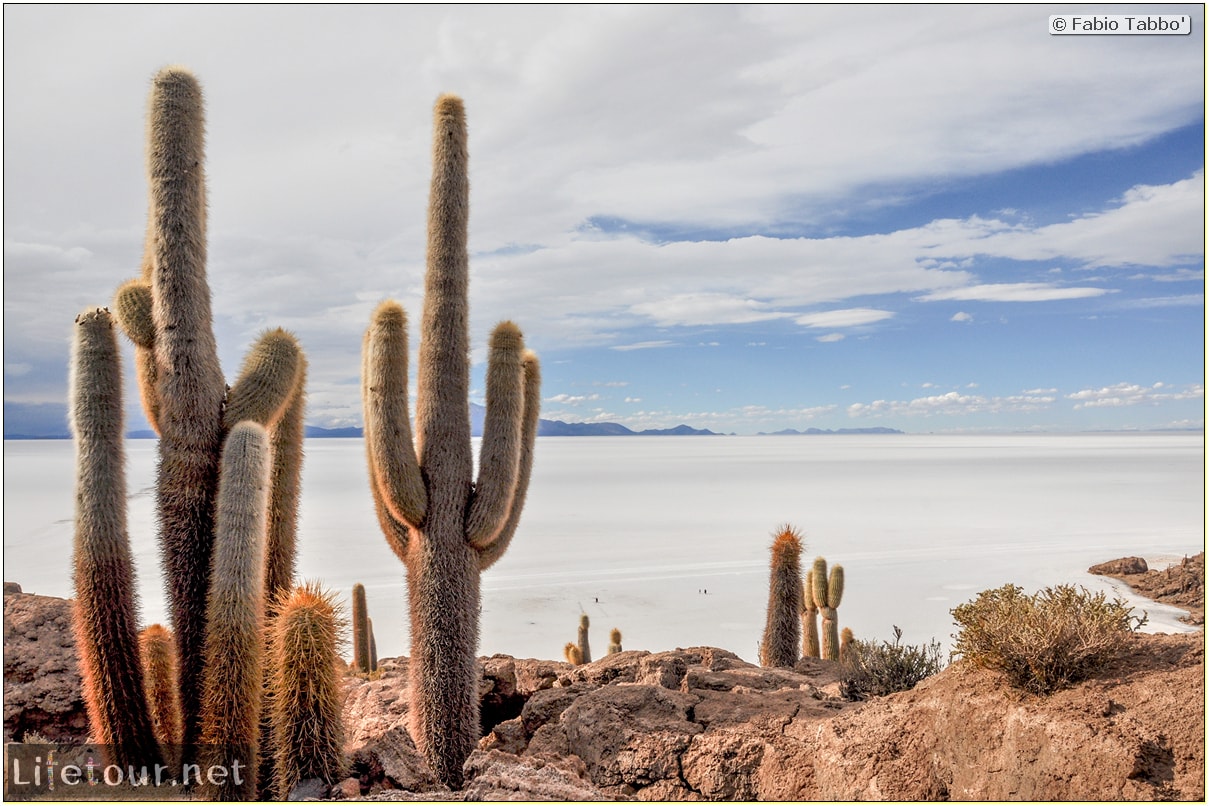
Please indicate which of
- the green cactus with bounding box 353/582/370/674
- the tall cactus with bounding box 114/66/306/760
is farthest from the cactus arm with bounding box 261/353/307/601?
the green cactus with bounding box 353/582/370/674

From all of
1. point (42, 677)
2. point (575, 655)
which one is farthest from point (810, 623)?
point (42, 677)

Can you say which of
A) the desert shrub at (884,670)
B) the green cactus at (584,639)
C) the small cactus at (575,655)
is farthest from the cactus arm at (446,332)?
the green cactus at (584,639)

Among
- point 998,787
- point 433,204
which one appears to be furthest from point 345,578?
point 998,787

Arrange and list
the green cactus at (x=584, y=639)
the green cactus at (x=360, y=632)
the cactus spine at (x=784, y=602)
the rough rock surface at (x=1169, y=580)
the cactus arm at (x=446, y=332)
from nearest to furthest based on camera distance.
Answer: the cactus arm at (x=446, y=332)
the cactus spine at (x=784, y=602)
the green cactus at (x=360, y=632)
the green cactus at (x=584, y=639)
the rough rock surface at (x=1169, y=580)

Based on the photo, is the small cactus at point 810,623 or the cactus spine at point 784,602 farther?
the small cactus at point 810,623

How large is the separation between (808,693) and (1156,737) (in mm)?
3211

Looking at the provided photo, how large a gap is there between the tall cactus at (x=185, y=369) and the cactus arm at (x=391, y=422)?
0.86 metres

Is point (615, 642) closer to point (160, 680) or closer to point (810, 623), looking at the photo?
point (810, 623)

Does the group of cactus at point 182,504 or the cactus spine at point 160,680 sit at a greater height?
the group of cactus at point 182,504

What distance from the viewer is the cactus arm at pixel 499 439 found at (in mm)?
7496

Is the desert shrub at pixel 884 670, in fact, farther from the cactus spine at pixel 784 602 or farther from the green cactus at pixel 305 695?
the green cactus at pixel 305 695

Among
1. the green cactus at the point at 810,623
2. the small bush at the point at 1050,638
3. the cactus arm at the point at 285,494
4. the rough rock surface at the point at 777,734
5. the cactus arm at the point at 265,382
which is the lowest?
the green cactus at the point at 810,623

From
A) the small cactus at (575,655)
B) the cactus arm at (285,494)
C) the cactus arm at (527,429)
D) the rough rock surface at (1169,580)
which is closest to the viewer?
the cactus arm at (285,494)

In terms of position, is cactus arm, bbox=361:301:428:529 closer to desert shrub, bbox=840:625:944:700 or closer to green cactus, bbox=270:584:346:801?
green cactus, bbox=270:584:346:801
